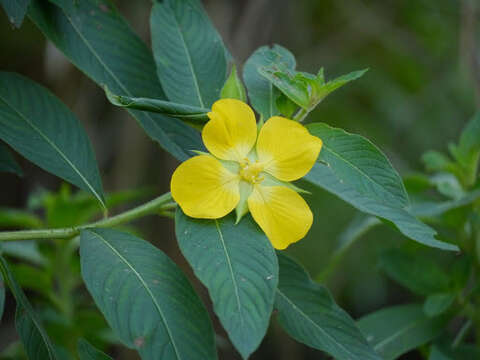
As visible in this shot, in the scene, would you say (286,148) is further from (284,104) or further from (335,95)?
(335,95)

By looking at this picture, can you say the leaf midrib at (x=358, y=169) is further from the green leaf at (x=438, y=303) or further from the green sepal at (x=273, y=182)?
the green leaf at (x=438, y=303)

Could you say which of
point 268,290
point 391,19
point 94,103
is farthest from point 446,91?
point 268,290

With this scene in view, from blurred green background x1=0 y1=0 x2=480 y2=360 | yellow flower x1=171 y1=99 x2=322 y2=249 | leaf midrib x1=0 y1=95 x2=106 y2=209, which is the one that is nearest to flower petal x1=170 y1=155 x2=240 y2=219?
yellow flower x1=171 y1=99 x2=322 y2=249

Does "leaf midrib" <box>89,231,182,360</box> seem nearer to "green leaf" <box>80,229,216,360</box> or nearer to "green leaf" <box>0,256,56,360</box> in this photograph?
"green leaf" <box>80,229,216,360</box>

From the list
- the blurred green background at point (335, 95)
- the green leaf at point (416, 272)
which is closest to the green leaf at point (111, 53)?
the green leaf at point (416, 272)

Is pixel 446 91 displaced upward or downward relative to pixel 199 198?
downward

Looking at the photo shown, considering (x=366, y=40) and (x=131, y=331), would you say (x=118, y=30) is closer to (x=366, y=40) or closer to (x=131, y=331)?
(x=131, y=331)
